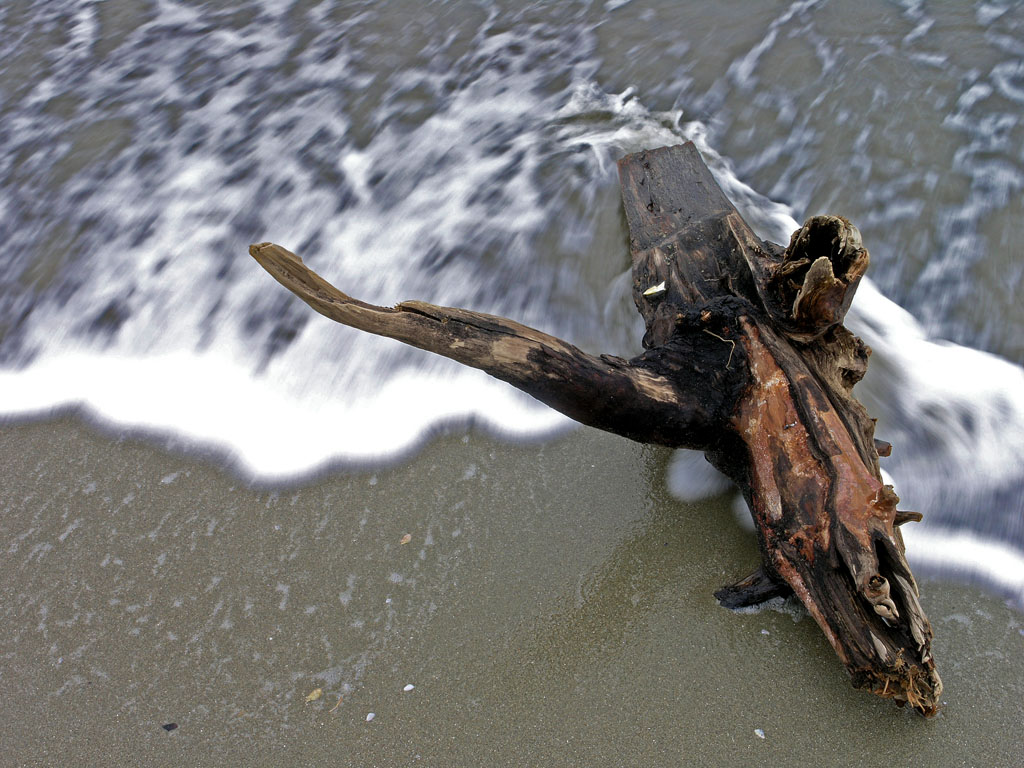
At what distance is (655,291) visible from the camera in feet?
7.98

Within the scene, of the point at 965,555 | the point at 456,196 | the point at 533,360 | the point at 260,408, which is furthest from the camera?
the point at 456,196

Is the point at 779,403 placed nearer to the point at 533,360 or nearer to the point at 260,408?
the point at 533,360

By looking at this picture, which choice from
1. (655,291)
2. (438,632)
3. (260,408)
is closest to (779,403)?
(655,291)

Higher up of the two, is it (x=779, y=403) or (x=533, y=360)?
(x=533, y=360)

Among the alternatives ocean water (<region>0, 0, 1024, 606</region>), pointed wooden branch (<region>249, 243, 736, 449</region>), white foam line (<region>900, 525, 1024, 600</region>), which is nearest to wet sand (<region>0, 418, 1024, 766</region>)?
white foam line (<region>900, 525, 1024, 600</region>)

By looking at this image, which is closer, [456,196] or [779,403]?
[779,403]

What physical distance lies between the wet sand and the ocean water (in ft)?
A: 0.63

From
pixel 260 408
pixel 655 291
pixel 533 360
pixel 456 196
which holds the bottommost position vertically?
pixel 260 408

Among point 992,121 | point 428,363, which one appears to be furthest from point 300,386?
point 992,121

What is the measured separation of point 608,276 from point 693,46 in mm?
2561

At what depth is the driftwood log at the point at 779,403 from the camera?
68.0 inches

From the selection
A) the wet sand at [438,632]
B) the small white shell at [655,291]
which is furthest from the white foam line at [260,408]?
the small white shell at [655,291]

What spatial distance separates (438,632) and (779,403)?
108 centimetres

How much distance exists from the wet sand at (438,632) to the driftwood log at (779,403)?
0.56ft
